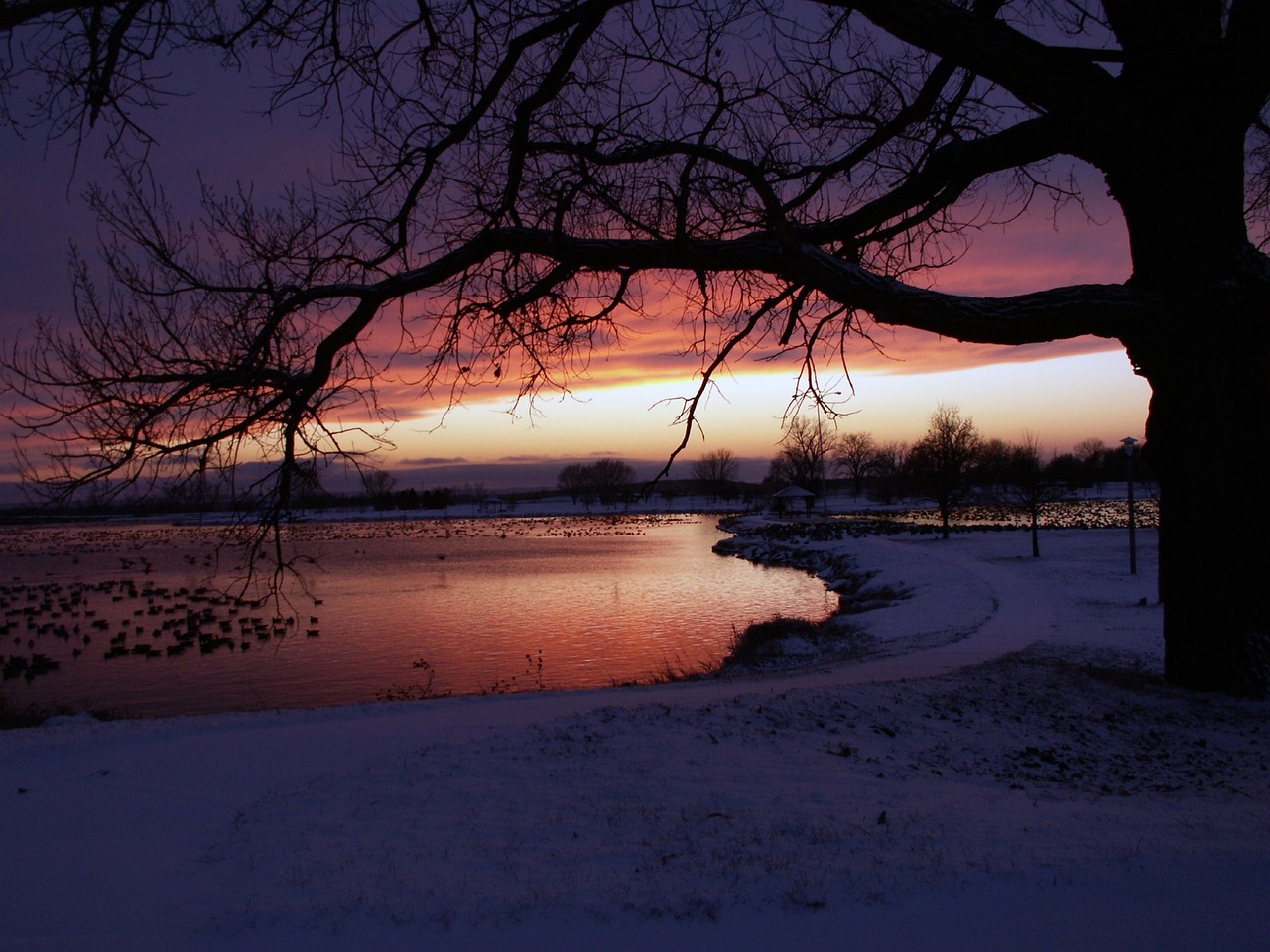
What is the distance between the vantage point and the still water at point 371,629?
601 inches

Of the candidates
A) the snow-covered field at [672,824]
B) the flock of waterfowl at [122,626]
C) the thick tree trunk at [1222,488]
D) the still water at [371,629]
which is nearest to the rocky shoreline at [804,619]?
the still water at [371,629]

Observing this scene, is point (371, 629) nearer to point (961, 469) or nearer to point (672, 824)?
point (672, 824)

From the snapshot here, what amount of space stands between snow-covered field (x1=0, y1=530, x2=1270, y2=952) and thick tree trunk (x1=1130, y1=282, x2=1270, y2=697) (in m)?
0.59

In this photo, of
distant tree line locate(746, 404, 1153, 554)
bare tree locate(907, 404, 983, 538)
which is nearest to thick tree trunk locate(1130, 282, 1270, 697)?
distant tree line locate(746, 404, 1153, 554)

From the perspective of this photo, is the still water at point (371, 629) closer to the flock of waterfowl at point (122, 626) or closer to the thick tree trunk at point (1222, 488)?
the flock of waterfowl at point (122, 626)

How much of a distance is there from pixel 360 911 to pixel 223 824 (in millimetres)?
1991

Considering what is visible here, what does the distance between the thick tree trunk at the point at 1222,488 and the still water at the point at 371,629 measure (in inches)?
305

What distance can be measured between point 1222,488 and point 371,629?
19097 millimetres

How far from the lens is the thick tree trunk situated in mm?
7438

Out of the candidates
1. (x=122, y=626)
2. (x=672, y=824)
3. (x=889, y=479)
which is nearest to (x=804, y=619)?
(x=672, y=824)

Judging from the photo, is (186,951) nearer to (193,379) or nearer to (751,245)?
→ (193,379)

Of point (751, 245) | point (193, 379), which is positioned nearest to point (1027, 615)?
point (751, 245)

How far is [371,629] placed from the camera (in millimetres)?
21703

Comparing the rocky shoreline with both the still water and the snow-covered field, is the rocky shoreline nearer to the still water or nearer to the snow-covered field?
the still water
